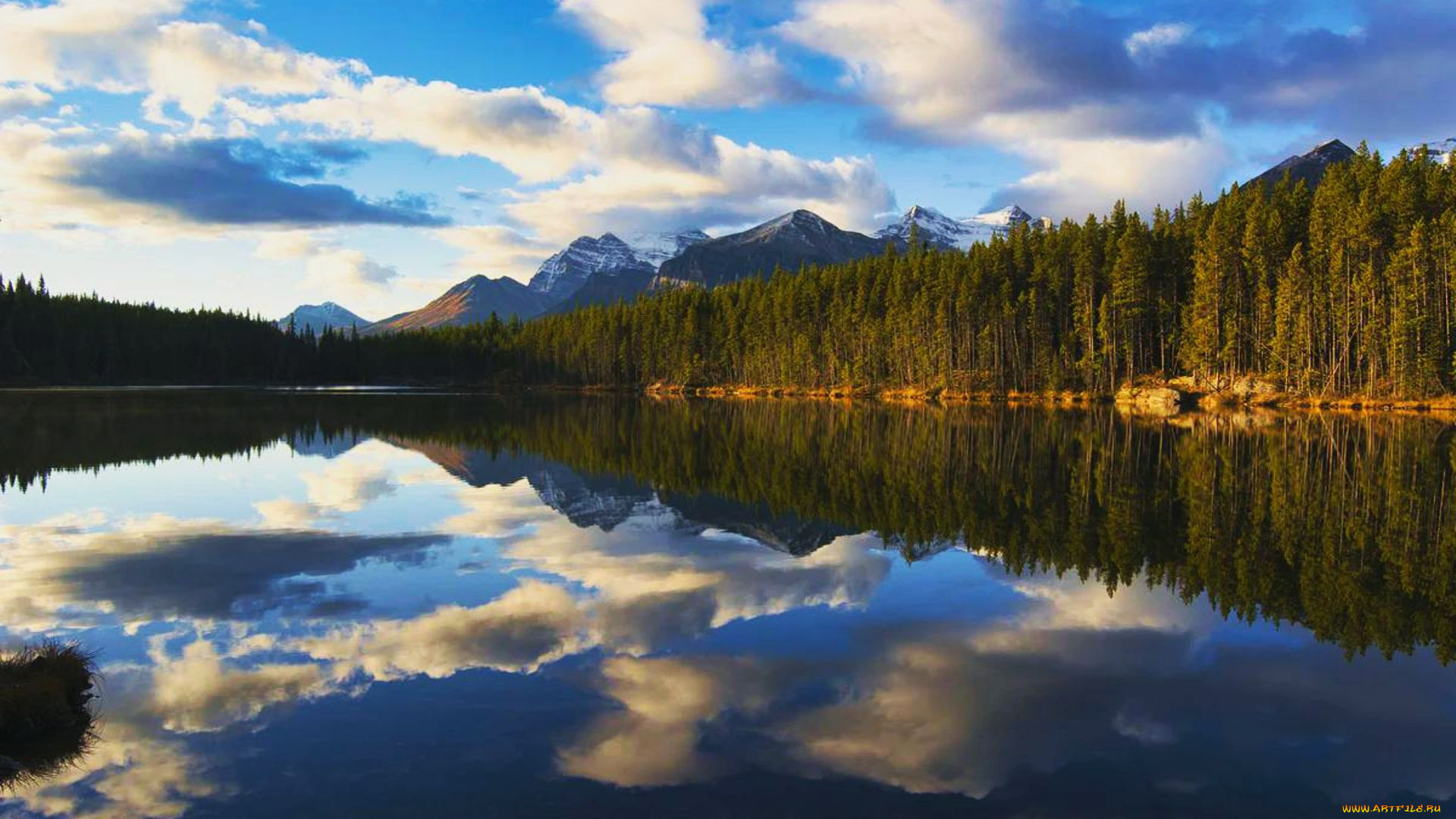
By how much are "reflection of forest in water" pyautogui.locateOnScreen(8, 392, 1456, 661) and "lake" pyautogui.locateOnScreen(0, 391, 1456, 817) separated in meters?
0.20

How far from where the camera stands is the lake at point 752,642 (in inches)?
314

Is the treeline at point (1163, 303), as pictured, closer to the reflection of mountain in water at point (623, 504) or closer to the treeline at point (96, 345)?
the reflection of mountain in water at point (623, 504)

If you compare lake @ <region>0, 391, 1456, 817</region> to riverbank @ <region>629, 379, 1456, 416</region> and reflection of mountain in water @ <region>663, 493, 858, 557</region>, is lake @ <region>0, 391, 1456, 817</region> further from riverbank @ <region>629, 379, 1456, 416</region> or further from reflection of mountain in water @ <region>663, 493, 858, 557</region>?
riverbank @ <region>629, 379, 1456, 416</region>

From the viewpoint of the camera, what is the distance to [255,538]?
65.8ft

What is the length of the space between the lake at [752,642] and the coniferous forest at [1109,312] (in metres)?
56.1

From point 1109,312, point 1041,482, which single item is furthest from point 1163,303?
point 1041,482

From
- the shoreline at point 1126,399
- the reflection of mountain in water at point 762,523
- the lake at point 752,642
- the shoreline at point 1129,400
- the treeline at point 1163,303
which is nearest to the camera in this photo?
the lake at point 752,642

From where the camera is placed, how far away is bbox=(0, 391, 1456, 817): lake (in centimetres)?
796

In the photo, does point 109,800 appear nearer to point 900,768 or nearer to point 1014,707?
point 900,768

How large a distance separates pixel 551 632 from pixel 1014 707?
6594 mm

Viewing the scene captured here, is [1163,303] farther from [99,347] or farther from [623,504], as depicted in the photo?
[99,347]

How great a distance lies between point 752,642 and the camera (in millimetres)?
12281

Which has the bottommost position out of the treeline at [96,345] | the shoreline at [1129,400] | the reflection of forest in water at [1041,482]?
the reflection of forest in water at [1041,482]

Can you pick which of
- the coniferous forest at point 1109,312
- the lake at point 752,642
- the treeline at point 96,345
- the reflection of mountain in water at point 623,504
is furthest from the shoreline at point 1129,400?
the treeline at point 96,345
